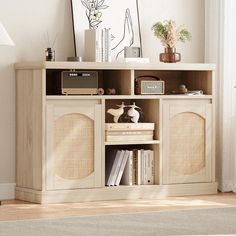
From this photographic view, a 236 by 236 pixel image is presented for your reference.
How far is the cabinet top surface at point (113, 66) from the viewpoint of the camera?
470cm

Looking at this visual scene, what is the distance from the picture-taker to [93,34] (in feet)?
16.2

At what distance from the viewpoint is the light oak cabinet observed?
4.73 m

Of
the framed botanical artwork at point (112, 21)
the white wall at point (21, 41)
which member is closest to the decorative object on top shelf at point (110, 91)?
the framed botanical artwork at point (112, 21)

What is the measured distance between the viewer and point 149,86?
5000 millimetres

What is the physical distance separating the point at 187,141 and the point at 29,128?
3.86 feet

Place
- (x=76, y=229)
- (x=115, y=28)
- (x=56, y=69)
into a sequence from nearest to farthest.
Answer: (x=76, y=229), (x=56, y=69), (x=115, y=28)

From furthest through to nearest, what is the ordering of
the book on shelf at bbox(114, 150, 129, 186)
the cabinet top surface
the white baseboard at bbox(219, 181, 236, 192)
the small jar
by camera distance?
the white baseboard at bbox(219, 181, 236, 192) < the book on shelf at bbox(114, 150, 129, 186) < the small jar < the cabinet top surface

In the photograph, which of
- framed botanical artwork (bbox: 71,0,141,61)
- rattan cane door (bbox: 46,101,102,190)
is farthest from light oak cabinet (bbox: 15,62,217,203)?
framed botanical artwork (bbox: 71,0,141,61)

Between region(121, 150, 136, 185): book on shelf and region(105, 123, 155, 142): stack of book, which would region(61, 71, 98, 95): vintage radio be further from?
region(121, 150, 136, 185): book on shelf

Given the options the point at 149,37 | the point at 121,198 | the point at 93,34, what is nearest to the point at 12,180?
the point at 121,198

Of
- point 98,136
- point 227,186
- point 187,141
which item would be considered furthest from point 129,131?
A: point 227,186

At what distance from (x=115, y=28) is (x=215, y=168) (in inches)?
53.5

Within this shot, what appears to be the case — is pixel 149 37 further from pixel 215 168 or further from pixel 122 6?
pixel 215 168

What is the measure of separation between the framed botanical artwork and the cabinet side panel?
1.64 feet
